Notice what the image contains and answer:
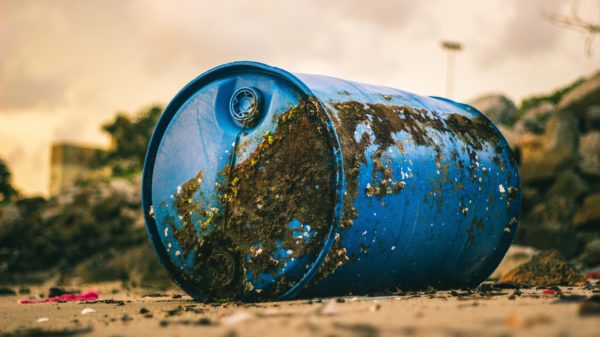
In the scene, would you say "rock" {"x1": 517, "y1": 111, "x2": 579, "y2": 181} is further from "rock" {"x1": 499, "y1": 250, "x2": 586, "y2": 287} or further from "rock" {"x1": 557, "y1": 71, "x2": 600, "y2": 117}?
"rock" {"x1": 499, "y1": 250, "x2": 586, "y2": 287}

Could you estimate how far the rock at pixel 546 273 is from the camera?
16.3 ft

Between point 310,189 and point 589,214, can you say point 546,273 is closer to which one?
point 310,189

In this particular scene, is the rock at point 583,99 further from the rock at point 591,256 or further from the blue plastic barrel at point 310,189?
the blue plastic barrel at point 310,189

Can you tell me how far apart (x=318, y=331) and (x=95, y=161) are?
20934mm

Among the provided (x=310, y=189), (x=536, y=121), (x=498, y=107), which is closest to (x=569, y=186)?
(x=536, y=121)

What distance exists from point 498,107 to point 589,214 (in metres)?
6.02

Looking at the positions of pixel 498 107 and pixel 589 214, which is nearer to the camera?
pixel 589 214

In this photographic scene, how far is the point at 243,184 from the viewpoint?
12.3 feet

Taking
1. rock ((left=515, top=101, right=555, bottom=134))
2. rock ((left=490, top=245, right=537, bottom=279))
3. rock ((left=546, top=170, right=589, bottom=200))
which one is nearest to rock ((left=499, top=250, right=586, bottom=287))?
rock ((left=490, top=245, right=537, bottom=279))

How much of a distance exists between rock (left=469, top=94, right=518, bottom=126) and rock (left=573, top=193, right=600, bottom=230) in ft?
17.6

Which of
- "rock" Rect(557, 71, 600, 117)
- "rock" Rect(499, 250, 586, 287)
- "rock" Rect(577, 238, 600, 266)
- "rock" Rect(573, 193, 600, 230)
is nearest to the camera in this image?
"rock" Rect(499, 250, 586, 287)

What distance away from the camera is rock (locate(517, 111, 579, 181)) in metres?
9.61

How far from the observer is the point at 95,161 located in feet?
72.4

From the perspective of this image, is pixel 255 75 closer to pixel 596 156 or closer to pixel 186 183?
pixel 186 183
